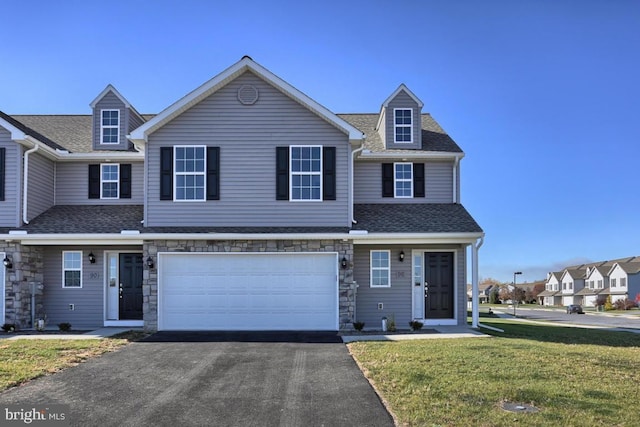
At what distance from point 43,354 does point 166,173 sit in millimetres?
6072

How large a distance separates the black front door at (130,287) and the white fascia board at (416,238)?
6648mm

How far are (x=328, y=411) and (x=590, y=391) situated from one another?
3.72 m

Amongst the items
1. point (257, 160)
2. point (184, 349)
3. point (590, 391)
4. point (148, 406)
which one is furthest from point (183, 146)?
point (590, 391)

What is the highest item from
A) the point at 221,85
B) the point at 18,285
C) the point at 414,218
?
the point at 221,85

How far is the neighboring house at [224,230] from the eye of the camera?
15.1 m

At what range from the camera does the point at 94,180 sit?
17.3m

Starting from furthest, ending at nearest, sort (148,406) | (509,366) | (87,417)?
(509,366)
(148,406)
(87,417)

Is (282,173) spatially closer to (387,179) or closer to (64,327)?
(387,179)

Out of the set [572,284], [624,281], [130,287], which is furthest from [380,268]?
[572,284]

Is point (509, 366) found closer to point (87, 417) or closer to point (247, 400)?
point (247, 400)

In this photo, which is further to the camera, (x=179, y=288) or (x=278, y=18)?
(x=179, y=288)

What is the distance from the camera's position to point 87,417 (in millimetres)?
6723

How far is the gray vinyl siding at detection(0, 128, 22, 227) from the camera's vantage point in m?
15.4
